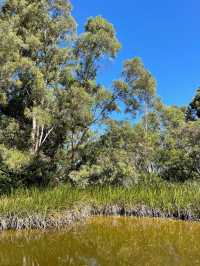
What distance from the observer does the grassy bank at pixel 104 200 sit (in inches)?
433

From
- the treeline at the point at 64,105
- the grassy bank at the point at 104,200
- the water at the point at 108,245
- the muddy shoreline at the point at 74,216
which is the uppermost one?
the treeline at the point at 64,105

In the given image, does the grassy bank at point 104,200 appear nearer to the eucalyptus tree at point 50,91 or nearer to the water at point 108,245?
the water at point 108,245

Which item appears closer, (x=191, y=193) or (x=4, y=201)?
(x=4, y=201)

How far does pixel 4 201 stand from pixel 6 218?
0.61 meters

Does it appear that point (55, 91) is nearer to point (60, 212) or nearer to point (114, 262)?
point (60, 212)

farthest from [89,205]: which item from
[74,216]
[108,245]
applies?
[108,245]

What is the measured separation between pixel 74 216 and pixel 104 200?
1.63 meters

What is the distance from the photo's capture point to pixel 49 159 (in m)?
16.2

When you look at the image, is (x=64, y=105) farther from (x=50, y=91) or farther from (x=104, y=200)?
(x=104, y=200)

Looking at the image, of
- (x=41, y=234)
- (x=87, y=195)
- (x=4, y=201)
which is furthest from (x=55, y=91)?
(x=41, y=234)

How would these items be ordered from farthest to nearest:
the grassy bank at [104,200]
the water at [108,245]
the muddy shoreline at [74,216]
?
the grassy bank at [104,200]
the muddy shoreline at [74,216]
the water at [108,245]

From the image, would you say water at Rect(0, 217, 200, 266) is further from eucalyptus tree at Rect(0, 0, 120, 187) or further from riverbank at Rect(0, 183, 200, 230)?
eucalyptus tree at Rect(0, 0, 120, 187)

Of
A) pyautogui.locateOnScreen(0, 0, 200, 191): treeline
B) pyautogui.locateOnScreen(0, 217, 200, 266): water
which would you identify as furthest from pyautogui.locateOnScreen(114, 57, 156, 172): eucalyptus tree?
pyautogui.locateOnScreen(0, 217, 200, 266): water

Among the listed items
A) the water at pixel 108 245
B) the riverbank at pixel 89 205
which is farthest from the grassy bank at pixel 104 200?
the water at pixel 108 245
